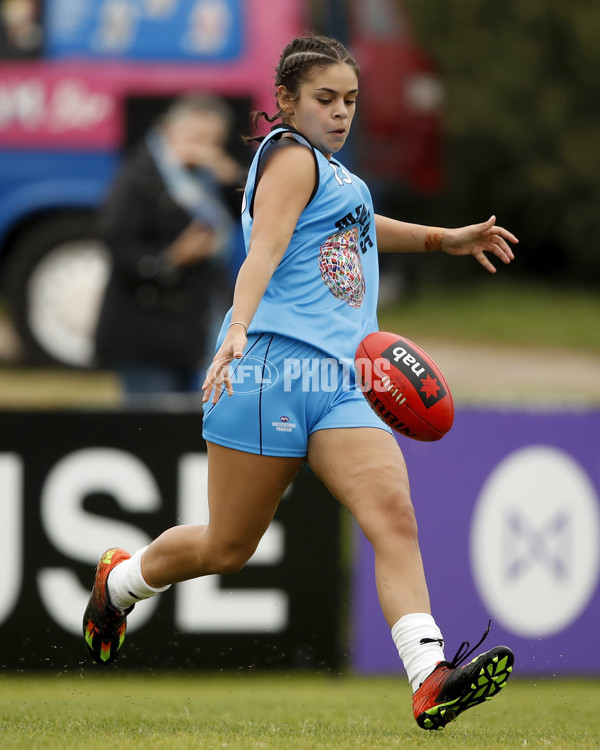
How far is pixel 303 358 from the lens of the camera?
410cm

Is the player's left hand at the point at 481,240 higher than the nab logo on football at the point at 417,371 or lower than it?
higher

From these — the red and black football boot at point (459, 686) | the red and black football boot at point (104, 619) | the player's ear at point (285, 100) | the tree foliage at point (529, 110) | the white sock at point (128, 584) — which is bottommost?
the tree foliage at point (529, 110)

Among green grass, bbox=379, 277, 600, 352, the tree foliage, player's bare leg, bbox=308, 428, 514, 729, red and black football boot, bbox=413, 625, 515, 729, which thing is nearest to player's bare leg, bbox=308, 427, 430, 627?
player's bare leg, bbox=308, 428, 514, 729

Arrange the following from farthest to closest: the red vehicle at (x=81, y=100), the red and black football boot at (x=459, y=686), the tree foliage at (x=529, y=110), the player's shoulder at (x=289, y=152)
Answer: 1. the tree foliage at (x=529, y=110)
2. the red vehicle at (x=81, y=100)
3. the player's shoulder at (x=289, y=152)
4. the red and black football boot at (x=459, y=686)

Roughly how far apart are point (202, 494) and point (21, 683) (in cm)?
113

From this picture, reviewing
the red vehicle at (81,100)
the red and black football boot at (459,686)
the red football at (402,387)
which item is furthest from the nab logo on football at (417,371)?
the red vehicle at (81,100)

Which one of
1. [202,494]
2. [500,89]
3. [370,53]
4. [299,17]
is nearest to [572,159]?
[500,89]

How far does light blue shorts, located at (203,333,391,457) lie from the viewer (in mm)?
4098

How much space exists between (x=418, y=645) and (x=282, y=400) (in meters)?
0.81

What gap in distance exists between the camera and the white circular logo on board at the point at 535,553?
20.8 feet

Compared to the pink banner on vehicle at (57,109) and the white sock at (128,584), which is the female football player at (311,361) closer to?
the white sock at (128,584)

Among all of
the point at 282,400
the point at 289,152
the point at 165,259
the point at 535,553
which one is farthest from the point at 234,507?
the point at 165,259

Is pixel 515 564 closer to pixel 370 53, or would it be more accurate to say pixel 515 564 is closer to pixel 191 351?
pixel 191 351

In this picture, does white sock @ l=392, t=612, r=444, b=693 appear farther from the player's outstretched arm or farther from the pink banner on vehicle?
the pink banner on vehicle
